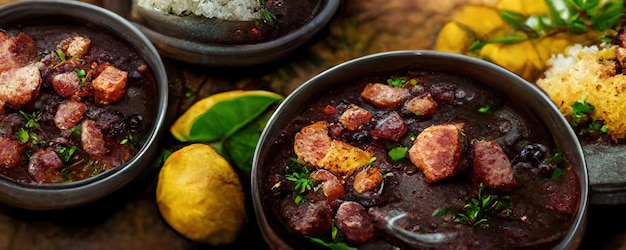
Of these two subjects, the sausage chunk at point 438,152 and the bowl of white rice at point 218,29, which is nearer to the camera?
the sausage chunk at point 438,152

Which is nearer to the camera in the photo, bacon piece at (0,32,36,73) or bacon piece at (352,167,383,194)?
bacon piece at (352,167,383,194)

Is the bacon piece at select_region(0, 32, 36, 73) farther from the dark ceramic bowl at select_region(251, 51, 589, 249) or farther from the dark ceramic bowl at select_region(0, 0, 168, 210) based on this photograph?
the dark ceramic bowl at select_region(251, 51, 589, 249)

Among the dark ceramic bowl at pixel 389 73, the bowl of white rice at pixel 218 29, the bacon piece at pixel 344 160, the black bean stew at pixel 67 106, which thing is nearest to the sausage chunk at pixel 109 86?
the black bean stew at pixel 67 106

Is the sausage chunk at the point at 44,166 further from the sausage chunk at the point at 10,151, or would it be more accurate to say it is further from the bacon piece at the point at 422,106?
the bacon piece at the point at 422,106

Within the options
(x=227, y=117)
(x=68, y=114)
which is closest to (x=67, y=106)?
(x=68, y=114)

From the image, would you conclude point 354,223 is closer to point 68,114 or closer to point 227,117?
point 227,117

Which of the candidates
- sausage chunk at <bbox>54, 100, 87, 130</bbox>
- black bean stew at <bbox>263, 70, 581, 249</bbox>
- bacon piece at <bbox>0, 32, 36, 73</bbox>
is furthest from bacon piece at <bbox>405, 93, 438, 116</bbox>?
bacon piece at <bbox>0, 32, 36, 73</bbox>

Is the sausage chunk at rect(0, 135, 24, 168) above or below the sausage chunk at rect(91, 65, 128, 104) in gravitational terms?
below
